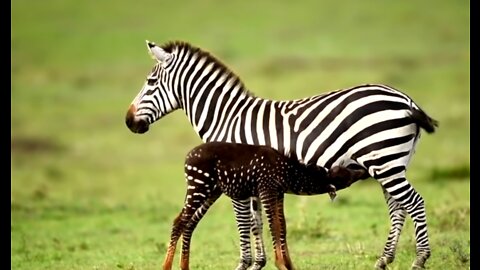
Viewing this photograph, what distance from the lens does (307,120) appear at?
31.7ft

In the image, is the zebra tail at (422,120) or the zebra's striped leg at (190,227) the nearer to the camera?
the zebra tail at (422,120)

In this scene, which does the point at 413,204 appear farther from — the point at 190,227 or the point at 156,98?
the point at 156,98

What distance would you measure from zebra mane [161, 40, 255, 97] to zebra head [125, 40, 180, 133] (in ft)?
0.31

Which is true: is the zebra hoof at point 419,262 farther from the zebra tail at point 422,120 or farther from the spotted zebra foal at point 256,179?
the zebra tail at point 422,120

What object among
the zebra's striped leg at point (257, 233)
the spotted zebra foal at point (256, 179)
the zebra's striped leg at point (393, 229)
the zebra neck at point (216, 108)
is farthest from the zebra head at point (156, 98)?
the zebra's striped leg at point (393, 229)

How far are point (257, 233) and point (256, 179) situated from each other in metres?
0.87

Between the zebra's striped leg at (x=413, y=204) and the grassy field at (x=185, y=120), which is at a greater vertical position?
the grassy field at (x=185, y=120)

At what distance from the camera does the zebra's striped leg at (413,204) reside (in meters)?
9.34

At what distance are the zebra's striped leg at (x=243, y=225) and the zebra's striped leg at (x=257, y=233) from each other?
0.10m

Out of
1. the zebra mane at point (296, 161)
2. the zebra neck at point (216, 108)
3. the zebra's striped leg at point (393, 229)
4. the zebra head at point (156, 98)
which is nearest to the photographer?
the zebra mane at point (296, 161)

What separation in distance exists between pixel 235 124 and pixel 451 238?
12.1 feet

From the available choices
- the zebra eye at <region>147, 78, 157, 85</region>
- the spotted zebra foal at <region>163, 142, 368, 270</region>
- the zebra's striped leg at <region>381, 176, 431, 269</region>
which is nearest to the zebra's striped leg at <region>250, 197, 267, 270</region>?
the spotted zebra foal at <region>163, 142, 368, 270</region>

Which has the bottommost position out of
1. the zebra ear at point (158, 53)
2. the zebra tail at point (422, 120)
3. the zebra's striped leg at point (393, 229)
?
the zebra's striped leg at point (393, 229)
